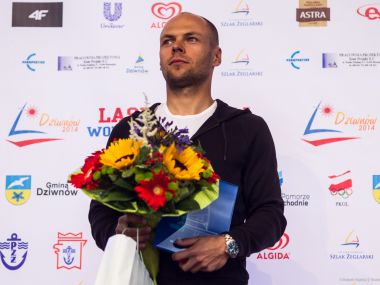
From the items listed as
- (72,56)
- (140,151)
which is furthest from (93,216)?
(72,56)

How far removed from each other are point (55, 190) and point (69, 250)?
0.32 m

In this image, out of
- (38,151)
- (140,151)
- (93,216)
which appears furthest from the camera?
(38,151)

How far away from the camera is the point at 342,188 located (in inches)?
106

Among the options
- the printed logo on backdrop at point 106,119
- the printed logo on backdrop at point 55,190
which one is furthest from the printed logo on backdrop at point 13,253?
the printed logo on backdrop at point 106,119

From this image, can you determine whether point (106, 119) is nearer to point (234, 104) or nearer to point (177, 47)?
point (234, 104)

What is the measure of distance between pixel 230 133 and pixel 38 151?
1308 millimetres

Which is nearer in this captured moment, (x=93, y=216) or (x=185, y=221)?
(x=185, y=221)

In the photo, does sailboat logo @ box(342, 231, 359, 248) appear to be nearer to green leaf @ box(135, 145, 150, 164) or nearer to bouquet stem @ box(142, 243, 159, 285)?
bouquet stem @ box(142, 243, 159, 285)

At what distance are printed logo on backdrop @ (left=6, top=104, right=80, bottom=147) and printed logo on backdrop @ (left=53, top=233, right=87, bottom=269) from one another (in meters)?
0.53

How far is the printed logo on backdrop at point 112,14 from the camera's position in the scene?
290 cm

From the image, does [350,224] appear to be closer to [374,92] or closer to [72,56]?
[374,92]

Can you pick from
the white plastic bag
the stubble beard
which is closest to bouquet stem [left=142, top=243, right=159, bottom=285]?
the white plastic bag

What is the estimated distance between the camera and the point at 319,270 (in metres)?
2.67

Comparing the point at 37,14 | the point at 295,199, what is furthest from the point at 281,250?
the point at 37,14
